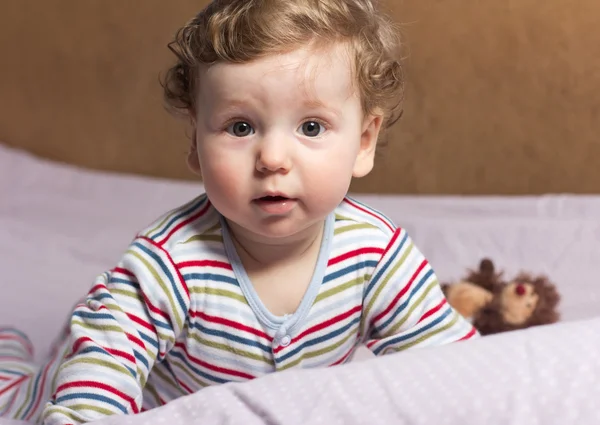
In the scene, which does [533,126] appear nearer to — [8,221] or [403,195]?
[403,195]

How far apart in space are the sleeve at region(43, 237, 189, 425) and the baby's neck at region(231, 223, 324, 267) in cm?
8

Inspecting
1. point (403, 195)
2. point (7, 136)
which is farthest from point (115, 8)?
point (403, 195)

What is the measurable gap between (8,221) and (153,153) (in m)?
0.36

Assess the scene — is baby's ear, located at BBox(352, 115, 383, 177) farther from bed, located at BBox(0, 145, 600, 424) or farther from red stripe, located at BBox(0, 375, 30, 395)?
red stripe, located at BBox(0, 375, 30, 395)

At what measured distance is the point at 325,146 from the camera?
2.48ft

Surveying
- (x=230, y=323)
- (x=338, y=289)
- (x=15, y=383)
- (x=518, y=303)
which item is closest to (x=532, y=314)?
(x=518, y=303)

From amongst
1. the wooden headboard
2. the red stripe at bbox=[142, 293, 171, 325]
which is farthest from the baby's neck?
the wooden headboard

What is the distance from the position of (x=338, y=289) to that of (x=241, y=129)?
8.3 inches

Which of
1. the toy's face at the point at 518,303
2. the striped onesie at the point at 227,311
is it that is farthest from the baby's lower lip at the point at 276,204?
the toy's face at the point at 518,303

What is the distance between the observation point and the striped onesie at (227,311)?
0.79 meters

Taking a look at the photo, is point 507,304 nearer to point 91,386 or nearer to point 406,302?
point 406,302

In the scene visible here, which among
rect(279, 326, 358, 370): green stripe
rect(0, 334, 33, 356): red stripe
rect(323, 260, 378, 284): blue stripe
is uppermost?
rect(0, 334, 33, 356): red stripe

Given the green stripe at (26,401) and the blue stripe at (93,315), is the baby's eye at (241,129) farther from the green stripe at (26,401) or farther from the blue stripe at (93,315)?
the green stripe at (26,401)

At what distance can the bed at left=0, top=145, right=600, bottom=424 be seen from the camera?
61 cm
